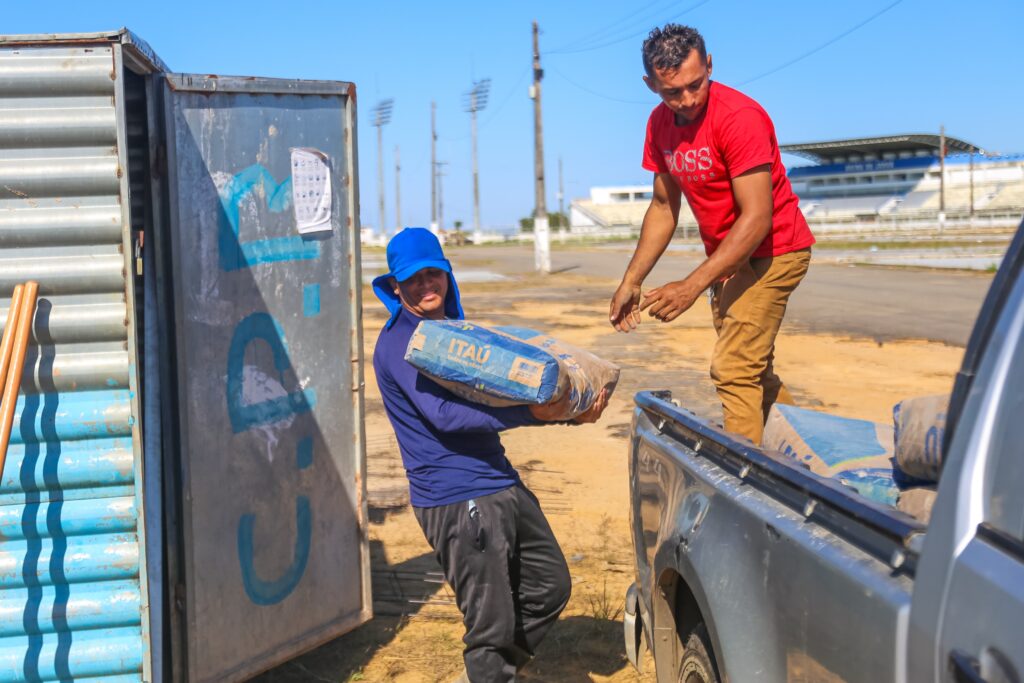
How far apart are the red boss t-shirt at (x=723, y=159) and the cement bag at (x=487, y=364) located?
4.58 feet

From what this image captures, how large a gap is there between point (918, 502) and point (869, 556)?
0.69 m

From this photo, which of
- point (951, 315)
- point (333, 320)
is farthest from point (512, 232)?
point (333, 320)

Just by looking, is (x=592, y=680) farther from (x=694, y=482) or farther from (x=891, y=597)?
(x=891, y=597)

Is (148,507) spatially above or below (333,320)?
below

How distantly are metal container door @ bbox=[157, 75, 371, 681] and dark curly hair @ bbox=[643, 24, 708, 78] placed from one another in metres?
1.26

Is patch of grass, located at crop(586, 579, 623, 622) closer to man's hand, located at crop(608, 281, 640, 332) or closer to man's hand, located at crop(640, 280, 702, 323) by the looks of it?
man's hand, located at crop(608, 281, 640, 332)

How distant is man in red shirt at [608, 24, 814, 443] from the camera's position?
14.1 ft

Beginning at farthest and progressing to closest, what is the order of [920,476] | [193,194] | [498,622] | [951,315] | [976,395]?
1. [951,315]
2. [193,194]
3. [498,622]
4. [920,476]
5. [976,395]

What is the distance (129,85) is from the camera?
13.3ft

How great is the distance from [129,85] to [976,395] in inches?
130

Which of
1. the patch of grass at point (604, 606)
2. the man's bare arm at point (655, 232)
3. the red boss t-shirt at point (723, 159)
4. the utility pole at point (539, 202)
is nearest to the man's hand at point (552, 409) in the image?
the man's bare arm at point (655, 232)

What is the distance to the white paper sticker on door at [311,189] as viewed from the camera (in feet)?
14.3


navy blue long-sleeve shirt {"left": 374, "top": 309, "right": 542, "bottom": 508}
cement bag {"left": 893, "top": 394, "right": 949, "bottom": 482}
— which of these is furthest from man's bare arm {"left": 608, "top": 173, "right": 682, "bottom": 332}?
cement bag {"left": 893, "top": 394, "right": 949, "bottom": 482}

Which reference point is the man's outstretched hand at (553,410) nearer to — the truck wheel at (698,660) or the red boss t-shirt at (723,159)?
the truck wheel at (698,660)
